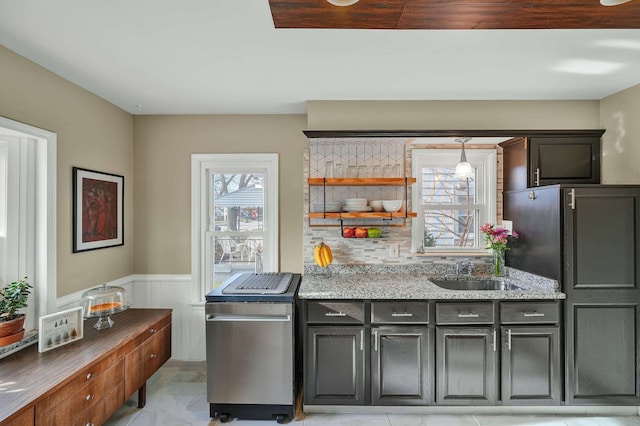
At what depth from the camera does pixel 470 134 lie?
9.71 ft

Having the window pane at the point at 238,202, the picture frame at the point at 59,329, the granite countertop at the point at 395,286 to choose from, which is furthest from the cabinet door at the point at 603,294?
the picture frame at the point at 59,329

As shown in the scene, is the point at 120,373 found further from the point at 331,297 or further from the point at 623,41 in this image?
the point at 623,41

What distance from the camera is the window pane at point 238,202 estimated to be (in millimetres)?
3412

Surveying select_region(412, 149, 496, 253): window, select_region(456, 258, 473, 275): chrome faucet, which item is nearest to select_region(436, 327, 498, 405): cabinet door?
select_region(456, 258, 473, 275): chrome faucet

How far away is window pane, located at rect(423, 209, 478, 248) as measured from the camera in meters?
3.26

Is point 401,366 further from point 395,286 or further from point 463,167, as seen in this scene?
point 463,167

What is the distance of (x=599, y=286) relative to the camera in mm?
2480

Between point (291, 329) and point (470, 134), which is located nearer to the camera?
point (291, 329)

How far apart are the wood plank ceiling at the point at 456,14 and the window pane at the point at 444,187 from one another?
62.7 inches

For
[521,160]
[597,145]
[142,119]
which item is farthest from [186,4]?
[597,145]

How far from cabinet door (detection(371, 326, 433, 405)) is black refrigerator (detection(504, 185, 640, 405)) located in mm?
1006

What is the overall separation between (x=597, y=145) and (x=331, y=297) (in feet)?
8.39

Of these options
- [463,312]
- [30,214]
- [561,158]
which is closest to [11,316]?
[30,214]

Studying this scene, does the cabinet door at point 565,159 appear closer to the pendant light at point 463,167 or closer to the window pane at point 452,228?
the pendant light at point 463,167
